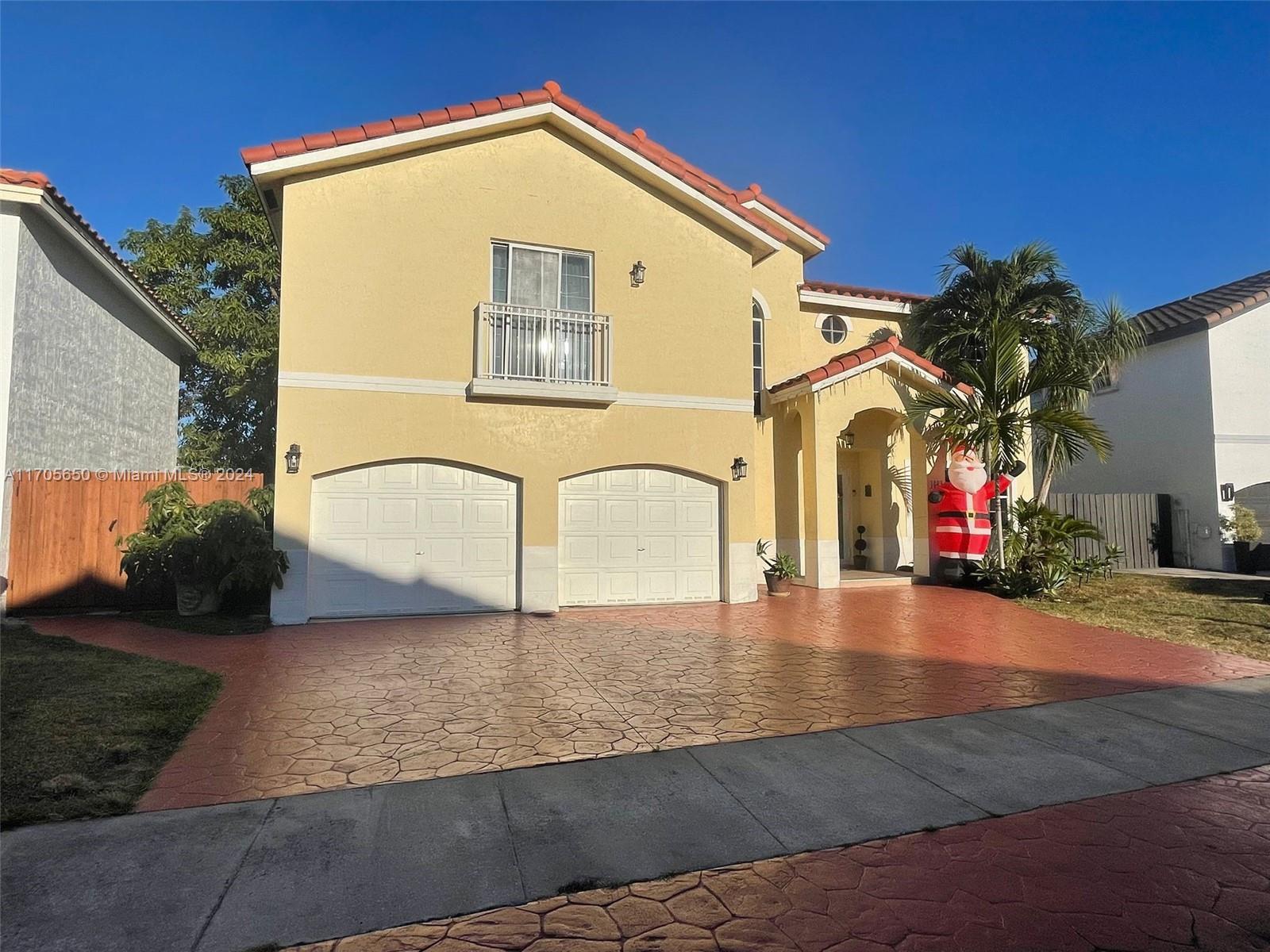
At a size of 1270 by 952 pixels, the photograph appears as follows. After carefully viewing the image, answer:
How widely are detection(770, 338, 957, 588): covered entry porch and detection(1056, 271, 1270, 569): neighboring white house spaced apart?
7900 mm

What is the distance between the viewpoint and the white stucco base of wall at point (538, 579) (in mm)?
11266

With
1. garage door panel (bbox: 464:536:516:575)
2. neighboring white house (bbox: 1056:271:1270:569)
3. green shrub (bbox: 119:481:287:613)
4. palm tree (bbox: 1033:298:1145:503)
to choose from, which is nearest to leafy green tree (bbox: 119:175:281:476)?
green shrub (bbox: 119:481:287:613)

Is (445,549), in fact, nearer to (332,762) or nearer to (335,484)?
(335,484)

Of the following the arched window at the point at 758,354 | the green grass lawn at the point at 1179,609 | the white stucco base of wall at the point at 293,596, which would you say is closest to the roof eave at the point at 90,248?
the white stucco base of wall at the point at 293,596

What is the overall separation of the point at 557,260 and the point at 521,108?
2.56 meters

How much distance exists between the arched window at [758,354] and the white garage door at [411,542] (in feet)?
21.8

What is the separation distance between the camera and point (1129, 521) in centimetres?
1844

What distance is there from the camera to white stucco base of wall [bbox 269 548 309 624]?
32.9 feet

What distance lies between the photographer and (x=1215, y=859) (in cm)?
367

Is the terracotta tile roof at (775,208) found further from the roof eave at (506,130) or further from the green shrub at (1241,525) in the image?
the green shrub at (1241,525)

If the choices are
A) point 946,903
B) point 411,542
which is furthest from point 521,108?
point 946,903

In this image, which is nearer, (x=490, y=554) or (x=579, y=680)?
(x=579, y=680)

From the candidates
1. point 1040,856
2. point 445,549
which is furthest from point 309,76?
point 1040,856

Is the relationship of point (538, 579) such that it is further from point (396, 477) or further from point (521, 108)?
point (521, 108)
